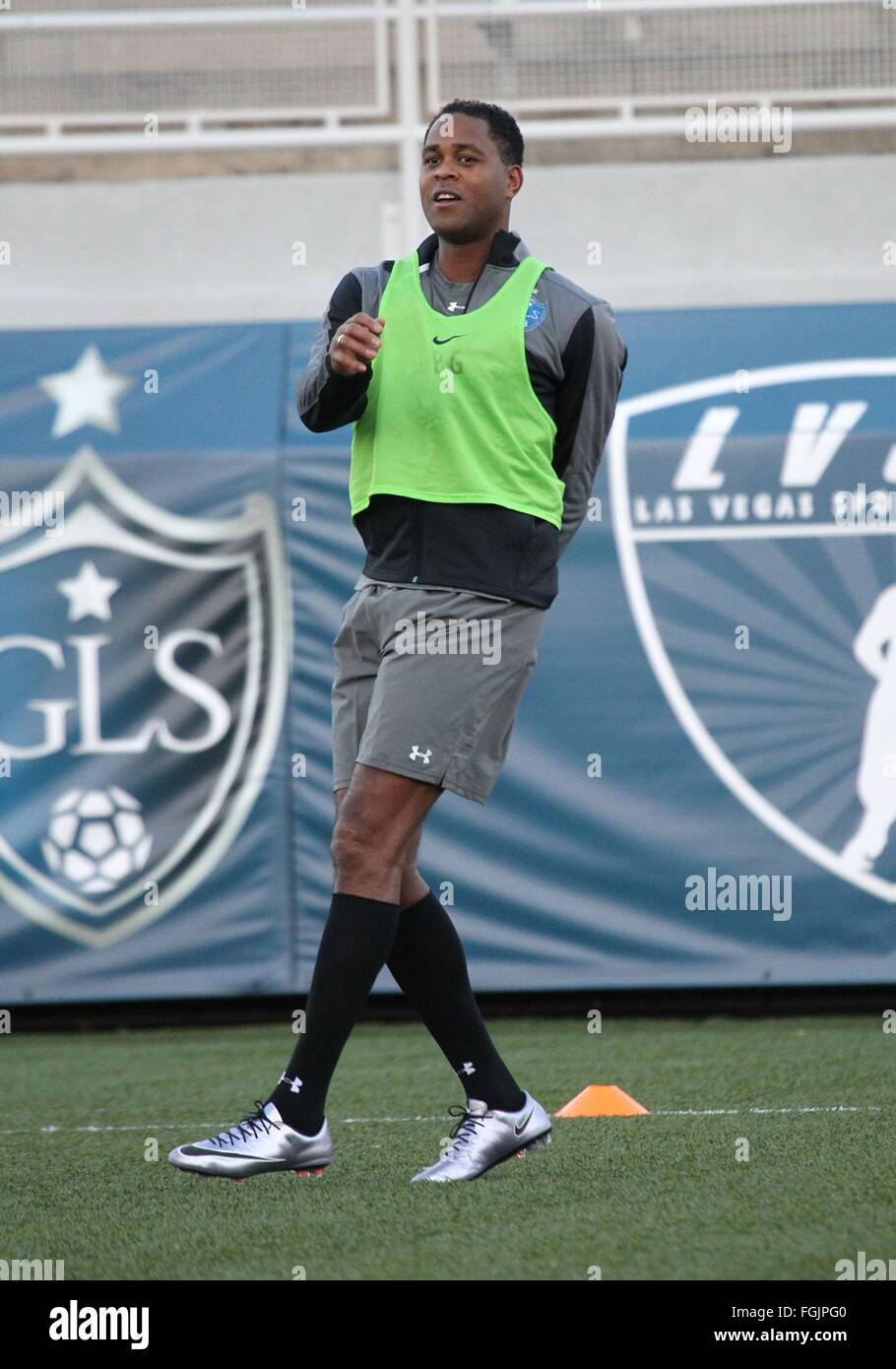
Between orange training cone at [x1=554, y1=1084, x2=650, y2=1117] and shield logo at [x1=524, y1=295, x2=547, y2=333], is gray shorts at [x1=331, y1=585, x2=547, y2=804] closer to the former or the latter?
shield logo at [x1=524, y1=295, x2=547, y2=333]

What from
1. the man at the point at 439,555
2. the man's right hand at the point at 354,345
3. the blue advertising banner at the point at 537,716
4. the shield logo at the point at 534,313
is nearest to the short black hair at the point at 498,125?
the man at the point at 439,555

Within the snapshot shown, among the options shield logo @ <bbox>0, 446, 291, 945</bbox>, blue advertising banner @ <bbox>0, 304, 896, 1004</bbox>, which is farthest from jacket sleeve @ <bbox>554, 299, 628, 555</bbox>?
shield logo @ <bbox>0, 446, 291, 945</bbox>

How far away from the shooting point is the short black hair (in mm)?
3625

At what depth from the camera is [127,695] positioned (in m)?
7.33

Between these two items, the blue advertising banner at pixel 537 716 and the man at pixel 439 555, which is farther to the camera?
the blue advertising banner at pixel 537 716

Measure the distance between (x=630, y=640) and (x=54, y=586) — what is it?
2162 millimetres

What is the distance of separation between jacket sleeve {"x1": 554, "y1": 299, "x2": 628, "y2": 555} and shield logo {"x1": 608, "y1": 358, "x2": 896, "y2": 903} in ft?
11.7

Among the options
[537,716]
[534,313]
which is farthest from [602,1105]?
[537,716]

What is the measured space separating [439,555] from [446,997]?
0.83 m

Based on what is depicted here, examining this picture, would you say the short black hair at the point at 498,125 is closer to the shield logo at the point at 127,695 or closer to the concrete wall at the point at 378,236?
the shield logo at the point at 127,695

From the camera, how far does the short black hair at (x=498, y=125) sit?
11.9 ft

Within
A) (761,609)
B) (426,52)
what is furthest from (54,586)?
(426,52)
